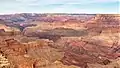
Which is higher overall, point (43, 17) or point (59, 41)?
point (43, 17)

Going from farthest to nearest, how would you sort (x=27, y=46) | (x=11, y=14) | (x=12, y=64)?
(x=11, y=14) < (x=27, y=46) < (x=12, y=64)

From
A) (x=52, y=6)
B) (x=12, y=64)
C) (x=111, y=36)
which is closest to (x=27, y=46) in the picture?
(x=12, y=64)

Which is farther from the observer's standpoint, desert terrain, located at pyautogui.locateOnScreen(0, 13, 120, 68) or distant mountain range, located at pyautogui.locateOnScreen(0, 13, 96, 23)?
distant mountain range, located at pyautogui.locateOnScreen(0, 13, 96, 23)

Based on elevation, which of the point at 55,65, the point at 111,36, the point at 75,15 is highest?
the point at 75,15

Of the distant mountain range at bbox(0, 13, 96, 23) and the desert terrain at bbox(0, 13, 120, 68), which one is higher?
the distant mountain range at bbox(0, 13, 96, 23)

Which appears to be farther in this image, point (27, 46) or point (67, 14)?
point (67, 14)

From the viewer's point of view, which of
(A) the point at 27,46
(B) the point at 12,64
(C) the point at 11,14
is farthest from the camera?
(C) the point at 11,14

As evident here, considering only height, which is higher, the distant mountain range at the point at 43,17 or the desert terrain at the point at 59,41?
the distant mountain range at the point at 43,17

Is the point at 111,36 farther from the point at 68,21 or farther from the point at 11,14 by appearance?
the point at 11,14

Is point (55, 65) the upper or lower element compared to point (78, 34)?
lower

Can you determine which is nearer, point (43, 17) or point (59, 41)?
point (59, 41)

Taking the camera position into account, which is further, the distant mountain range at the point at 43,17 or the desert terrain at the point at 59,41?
the distant mountain range at the point at 43,17
